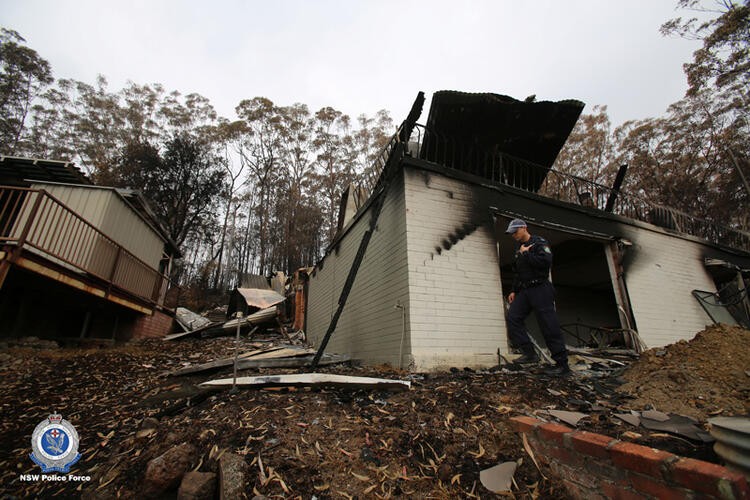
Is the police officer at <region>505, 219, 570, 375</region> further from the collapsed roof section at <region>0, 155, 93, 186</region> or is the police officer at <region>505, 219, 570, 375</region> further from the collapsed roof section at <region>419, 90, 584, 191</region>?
the collapsed roof section at <region>0, 155, 93, 186</region>

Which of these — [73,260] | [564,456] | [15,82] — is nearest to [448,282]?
[564,456]

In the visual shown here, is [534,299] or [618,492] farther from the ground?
[534,299]

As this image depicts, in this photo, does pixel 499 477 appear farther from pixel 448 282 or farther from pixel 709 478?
pixel 448 282

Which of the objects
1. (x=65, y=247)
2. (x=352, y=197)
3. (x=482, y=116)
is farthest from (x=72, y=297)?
(x=482, y=116)

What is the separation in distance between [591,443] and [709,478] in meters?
0.52

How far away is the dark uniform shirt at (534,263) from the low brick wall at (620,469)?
231 centimetres

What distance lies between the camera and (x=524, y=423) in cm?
232

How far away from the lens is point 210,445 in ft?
7.48

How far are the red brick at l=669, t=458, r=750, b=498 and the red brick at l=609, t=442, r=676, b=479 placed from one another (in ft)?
0.18

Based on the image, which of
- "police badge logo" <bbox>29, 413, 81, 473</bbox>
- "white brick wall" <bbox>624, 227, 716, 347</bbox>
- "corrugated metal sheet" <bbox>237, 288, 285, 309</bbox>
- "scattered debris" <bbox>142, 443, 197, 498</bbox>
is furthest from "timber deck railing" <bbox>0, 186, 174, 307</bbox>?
"white brick wall" <bbox>624, 227, 716, 347</bbox>

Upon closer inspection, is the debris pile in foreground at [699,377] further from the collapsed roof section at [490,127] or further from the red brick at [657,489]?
the collapsed roof section at [490,127]

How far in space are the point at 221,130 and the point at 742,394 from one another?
30.9m

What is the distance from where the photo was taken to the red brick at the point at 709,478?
4.22 ft

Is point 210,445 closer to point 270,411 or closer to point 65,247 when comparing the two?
point 270,411
